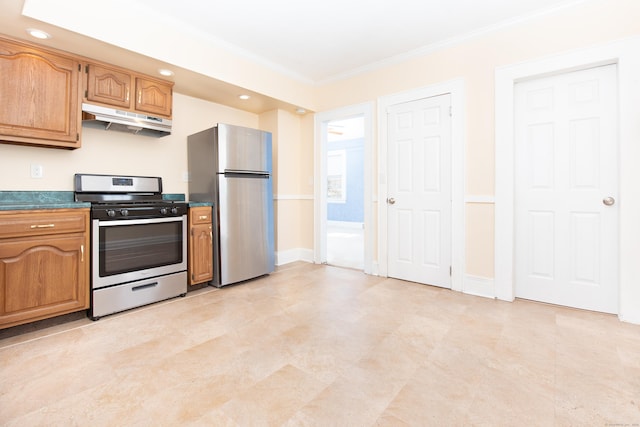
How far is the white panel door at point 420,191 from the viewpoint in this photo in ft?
10.5

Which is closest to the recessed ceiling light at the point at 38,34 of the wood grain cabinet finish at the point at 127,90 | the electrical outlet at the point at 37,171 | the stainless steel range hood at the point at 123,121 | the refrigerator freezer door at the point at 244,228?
the wood grain cabinet finish at the point at 127,90

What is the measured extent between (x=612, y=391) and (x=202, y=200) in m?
3.61

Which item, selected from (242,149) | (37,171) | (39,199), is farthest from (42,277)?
(242,149)

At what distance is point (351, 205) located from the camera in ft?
29.2

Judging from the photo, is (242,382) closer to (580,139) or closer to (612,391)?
(612,391)

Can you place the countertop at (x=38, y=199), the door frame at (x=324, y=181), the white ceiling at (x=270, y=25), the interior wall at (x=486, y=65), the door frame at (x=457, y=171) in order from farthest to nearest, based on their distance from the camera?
1. the door frame at (x=324, y=181)
2. the door frame at (x=457, y=171)
3. the interior wall at (x=486, y=65)
4. the white ceiling at (x=270, y=25)
5. the countertop at (x=38, y=199)

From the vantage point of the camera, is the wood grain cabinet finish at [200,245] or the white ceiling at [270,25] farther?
the wood grain cabinet finish at [200,245]

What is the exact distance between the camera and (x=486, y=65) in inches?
115

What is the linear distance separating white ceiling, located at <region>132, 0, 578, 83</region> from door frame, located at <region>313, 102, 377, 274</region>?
666 millimetres

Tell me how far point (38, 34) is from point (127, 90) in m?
0.68

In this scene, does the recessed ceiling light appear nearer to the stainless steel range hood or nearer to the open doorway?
the stainless steel range hood

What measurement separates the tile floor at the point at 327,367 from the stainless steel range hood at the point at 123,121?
1733 millimetres

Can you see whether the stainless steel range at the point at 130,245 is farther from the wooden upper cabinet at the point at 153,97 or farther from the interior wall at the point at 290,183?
the interior wall at the point at 290,183

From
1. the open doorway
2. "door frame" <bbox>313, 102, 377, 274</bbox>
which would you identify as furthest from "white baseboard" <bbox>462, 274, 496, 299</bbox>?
the open doorway
